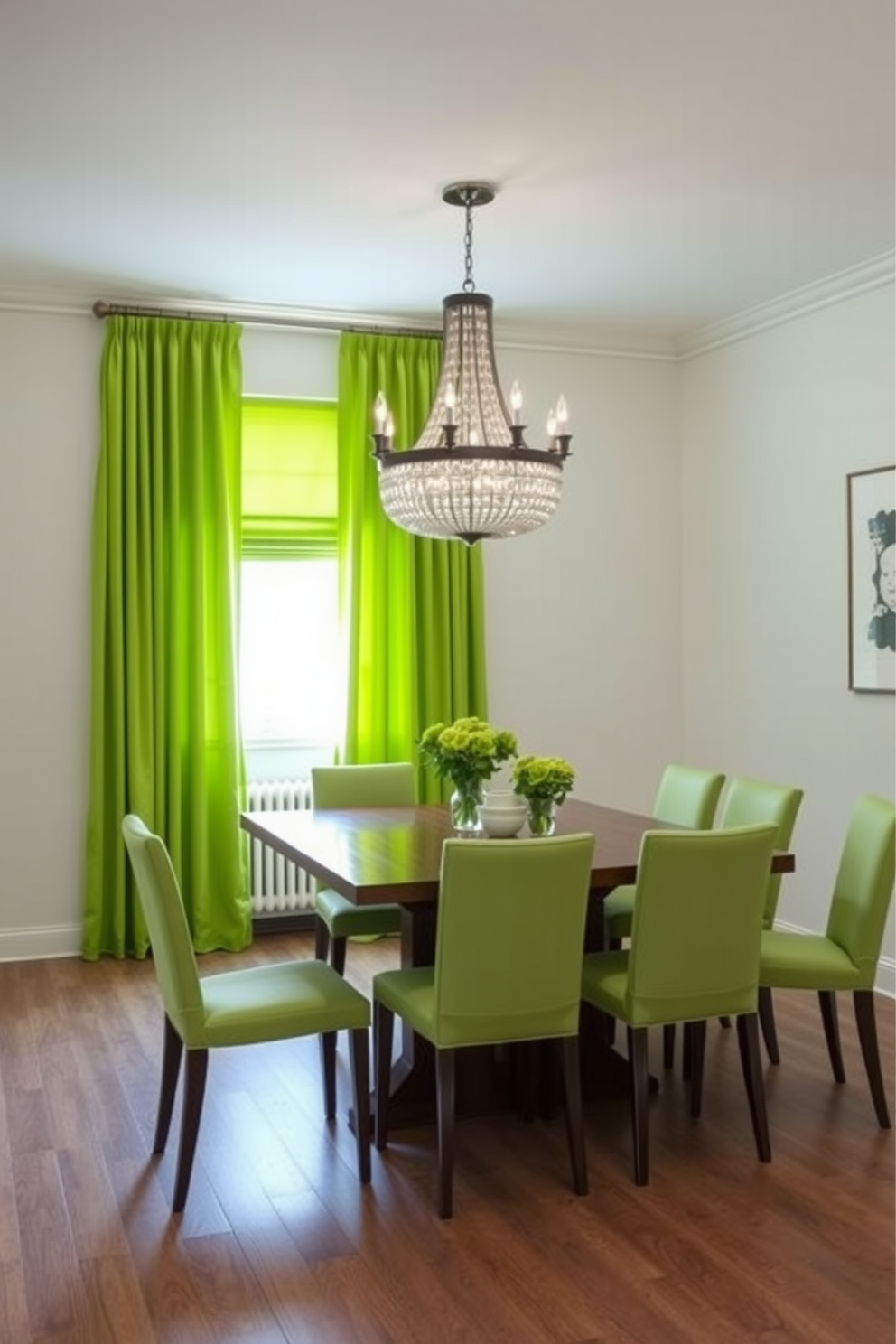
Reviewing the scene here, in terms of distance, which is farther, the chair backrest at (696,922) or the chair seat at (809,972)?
the chair seat at (809,972)

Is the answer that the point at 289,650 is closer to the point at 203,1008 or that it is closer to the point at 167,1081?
the point at 167,1081

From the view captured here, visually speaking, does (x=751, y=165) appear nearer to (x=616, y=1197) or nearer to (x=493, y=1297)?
(x=616, y=1197)

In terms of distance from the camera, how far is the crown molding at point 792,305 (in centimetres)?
505

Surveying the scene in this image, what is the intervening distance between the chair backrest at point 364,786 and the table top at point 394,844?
0.18 meters

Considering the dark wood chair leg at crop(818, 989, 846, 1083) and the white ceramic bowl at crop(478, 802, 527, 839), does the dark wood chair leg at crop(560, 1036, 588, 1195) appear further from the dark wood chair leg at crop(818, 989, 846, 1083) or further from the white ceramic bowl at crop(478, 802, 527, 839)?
the dark wood chair leg at crop(818, 989, 846, 1083)

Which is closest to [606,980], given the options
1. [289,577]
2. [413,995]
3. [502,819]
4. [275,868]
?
[413,995]

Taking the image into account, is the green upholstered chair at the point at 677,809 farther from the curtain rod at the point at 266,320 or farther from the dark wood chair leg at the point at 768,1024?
the curtain rod at the point at 266,320

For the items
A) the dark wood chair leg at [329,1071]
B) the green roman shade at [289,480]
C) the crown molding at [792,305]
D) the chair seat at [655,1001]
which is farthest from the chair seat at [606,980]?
the crown molding at [792,305]

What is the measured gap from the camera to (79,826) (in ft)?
18.1

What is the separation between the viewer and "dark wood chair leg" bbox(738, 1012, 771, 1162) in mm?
3365

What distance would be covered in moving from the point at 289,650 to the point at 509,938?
3.13m

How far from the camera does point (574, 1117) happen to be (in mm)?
3184

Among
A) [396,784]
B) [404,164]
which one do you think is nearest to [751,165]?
[404,164]

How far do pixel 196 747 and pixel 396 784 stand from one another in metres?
1.05
